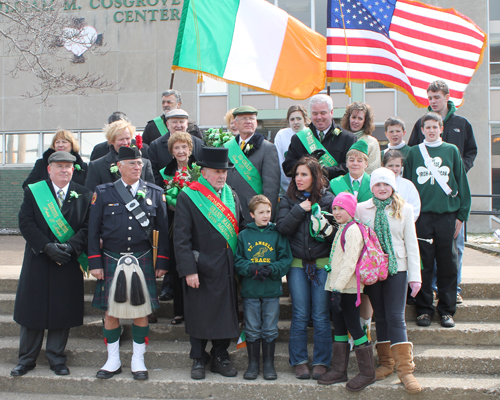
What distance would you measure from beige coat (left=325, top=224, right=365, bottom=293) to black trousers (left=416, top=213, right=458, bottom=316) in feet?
3.65

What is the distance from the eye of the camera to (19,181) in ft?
50.5

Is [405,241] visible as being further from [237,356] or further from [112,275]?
[112,275]

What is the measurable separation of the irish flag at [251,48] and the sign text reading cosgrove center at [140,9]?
999cm

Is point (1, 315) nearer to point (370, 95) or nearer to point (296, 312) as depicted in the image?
point (296, 312)

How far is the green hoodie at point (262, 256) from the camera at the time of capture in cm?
397

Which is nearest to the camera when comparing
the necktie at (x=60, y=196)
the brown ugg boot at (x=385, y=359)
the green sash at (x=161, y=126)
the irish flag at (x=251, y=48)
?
the brown ugg boot at (x=385, y=359)

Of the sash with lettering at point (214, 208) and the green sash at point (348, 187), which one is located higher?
the green sash at point (348, 187)

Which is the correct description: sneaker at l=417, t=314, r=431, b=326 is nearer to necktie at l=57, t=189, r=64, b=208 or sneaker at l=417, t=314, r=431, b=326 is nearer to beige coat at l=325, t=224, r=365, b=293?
beige coat at l=325, t=224, r=365, b=293

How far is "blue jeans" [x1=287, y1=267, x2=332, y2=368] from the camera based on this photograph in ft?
13.0

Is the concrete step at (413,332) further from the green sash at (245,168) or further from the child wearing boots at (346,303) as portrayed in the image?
the green sash at (245,168)

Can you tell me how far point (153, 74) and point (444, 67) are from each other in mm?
10552

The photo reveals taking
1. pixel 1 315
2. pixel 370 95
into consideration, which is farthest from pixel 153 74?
pixel 1 315

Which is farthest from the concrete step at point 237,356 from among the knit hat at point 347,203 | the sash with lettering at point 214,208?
the knit hat at point 347,203

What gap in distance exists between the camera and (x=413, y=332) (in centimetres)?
446
